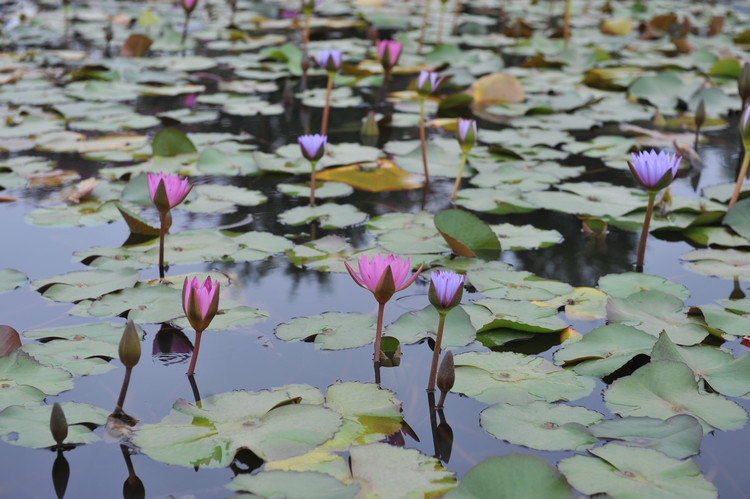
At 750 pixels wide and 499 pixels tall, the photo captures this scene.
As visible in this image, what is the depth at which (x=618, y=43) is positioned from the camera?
18.1ft

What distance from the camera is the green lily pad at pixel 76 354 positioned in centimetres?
148

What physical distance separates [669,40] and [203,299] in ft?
18.4

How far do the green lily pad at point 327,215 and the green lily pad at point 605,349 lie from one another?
0.93 metres

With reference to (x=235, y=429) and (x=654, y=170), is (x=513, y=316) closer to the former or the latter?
(x=654, y=170)

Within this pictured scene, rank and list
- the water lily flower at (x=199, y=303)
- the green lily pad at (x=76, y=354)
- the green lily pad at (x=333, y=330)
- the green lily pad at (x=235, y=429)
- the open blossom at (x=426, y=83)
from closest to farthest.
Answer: the green lily pad at (x=235, y=429) → the water lily flower at (x=199, y=303) → the green lily pad at (x=76, y=354) → the green lily pad at (x=333, y=330) → the open blossom at (x=426, y=83)

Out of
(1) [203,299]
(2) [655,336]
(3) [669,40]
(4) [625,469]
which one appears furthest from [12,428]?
(3) [669,40]

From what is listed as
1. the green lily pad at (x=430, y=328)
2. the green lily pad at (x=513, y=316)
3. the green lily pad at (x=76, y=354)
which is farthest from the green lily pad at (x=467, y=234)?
the green lily pad at (x=76, y=354)

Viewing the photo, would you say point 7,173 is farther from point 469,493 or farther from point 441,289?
point 469,493

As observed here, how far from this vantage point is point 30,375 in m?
1.43

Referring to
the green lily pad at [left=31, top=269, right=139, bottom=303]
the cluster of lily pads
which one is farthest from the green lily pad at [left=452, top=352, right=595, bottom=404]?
the green lily pad at [left=31, top=269, right=139, bottom=303]

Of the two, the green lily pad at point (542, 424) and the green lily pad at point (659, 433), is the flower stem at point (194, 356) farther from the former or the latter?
the green lily pad at point (659, 433)

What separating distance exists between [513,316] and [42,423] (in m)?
1.00

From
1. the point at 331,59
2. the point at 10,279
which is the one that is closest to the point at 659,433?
the point at 10,279

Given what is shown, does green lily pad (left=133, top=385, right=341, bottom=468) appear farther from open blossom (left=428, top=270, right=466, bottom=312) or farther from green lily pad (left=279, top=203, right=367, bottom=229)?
green lily pad (left=279, top=203, right=367, bottom=229)
